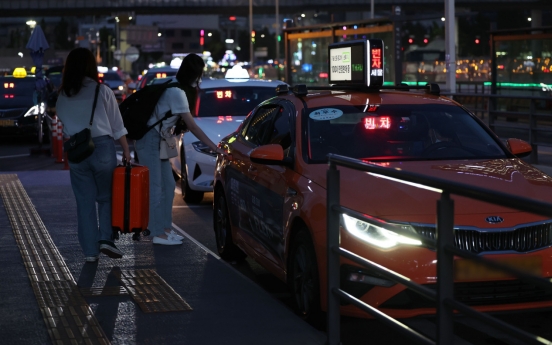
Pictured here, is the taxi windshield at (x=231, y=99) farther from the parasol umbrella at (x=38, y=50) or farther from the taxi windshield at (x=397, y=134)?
the parasol umbrella at (x=38, y=50)

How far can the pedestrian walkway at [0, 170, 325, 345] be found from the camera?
5.69 m

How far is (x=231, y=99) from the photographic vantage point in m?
13.6

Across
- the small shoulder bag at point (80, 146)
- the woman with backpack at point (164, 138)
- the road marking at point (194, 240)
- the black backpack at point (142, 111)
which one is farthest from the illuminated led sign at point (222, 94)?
the small shoulder bag at point (80, 146)

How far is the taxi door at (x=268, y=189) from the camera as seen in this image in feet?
22.0

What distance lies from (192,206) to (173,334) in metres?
6.59

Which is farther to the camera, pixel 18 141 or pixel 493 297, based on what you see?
pixel 18 141

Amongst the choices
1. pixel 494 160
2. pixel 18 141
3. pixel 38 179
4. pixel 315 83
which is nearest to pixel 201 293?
pixel 494 160

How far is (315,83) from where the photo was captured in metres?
31.4

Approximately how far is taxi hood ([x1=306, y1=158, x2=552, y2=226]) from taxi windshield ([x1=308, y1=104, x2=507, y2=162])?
0.32 metres

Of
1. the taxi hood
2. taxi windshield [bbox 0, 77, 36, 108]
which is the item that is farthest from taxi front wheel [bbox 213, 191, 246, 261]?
taxi windshield [bbox 0, 77, 36, 108]

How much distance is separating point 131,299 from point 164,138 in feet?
7.86

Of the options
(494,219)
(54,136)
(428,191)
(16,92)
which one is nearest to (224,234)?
(428,191)

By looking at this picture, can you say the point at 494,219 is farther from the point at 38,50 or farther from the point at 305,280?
the point at 38,50

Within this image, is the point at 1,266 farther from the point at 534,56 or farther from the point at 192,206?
the point at 534,56
